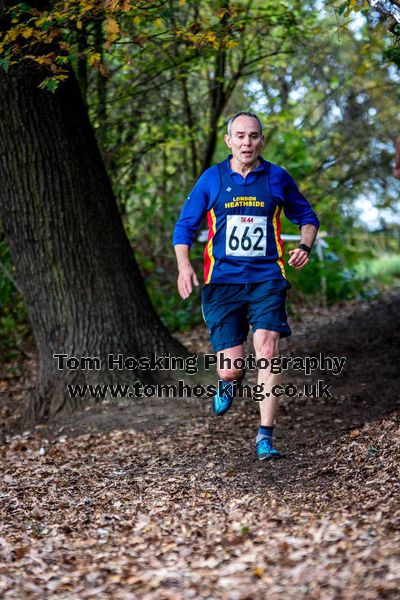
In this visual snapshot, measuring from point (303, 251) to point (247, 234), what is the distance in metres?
0.36

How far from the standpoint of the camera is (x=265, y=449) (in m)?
5.07

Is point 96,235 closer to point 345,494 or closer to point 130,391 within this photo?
point 130,391

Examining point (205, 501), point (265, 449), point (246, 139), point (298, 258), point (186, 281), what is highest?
point (246, 139)

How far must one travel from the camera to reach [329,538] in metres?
3.40

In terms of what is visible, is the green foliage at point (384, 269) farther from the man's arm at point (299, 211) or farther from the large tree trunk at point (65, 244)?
the man's arm at point (299, 211)

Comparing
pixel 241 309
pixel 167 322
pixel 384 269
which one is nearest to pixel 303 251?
pixel 241 309

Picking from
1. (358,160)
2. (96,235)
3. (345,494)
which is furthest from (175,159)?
(345,494)

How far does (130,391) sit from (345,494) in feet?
9.19

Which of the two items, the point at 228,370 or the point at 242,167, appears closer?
the point at 242,167

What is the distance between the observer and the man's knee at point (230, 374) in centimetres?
529

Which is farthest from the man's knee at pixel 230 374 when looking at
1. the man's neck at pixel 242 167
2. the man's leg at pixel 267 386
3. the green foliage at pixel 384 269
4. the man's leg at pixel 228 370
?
the green foliage at pixel 384 269

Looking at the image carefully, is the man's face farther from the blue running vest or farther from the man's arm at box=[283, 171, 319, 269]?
the man's arm at box=[283, 171, 319, 269]

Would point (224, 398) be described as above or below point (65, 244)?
below

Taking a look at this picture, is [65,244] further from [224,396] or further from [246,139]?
[246,139]
